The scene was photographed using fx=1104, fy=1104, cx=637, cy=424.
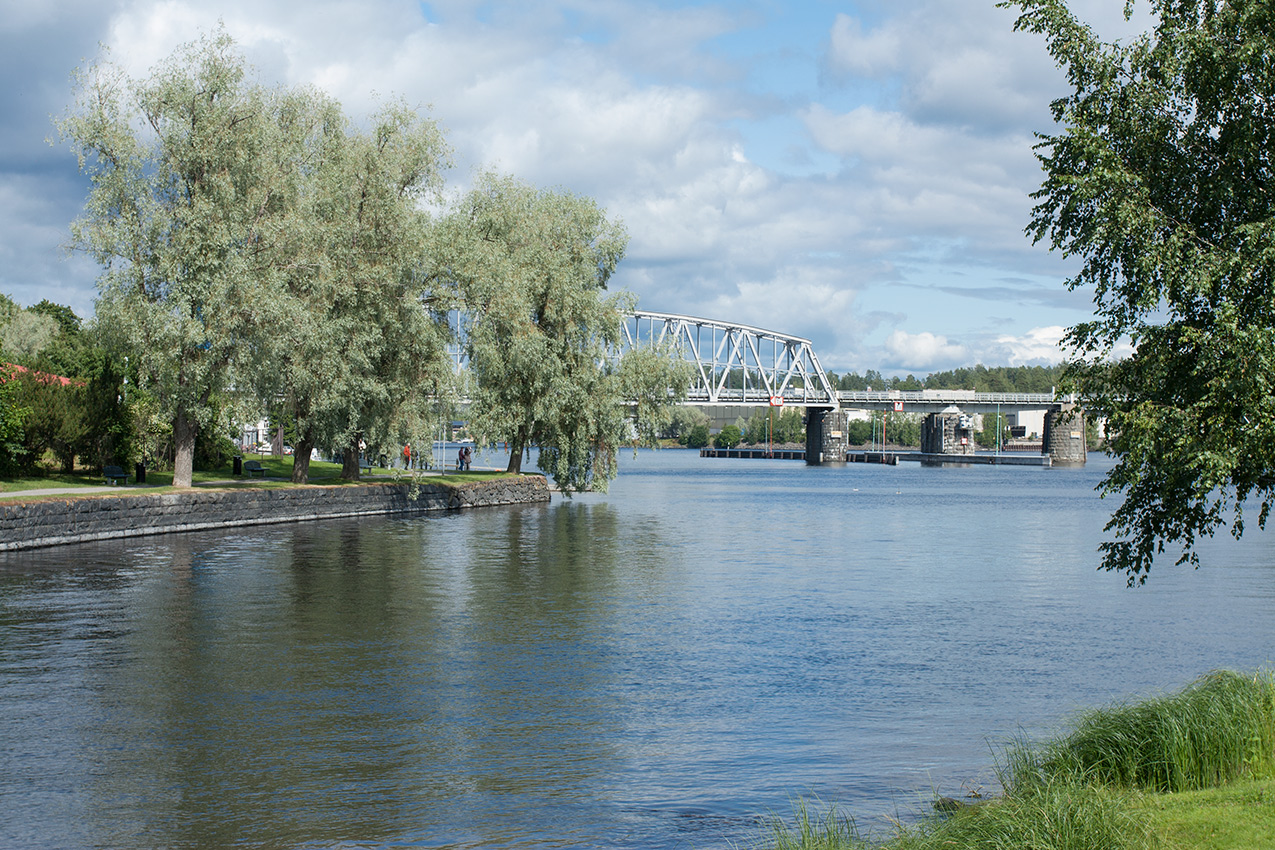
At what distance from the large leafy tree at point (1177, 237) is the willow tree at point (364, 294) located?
31.5 meters

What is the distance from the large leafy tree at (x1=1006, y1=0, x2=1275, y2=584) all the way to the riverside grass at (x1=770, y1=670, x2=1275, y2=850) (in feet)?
7.84

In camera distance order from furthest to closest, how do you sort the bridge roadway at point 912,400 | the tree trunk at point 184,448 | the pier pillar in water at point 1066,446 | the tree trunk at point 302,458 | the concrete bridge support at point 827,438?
the pier pillar in water at point 1066,446 → the concrete bridge support at point 827,438 → the bridge roadway at point 912,400 → the tree trunk at point 302,458 → the tree trunk at point 184,448

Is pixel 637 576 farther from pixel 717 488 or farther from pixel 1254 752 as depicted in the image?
pixel 717 488

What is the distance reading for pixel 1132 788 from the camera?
33.2ft

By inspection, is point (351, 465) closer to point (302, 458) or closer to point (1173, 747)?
point (302, 458)

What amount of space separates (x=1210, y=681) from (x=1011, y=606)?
13249mm

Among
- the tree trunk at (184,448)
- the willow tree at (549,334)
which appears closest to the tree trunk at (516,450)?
the willow tree at (549,334)

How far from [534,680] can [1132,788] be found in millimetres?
9340

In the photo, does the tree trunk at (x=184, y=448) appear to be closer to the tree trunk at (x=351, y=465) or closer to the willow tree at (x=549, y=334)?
the tree trunk at (x=351, y=465)

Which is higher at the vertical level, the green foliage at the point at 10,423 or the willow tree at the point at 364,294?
the willow tree at the point at 364,294

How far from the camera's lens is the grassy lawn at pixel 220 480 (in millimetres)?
39062

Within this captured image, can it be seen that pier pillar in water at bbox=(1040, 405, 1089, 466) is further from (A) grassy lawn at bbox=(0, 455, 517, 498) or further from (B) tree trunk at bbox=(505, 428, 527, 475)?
(A) grassy lawn at bbox=(0, 455, 517, 498)

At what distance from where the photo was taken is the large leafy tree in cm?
1142

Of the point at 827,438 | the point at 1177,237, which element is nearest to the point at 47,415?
the point at 1177,237
